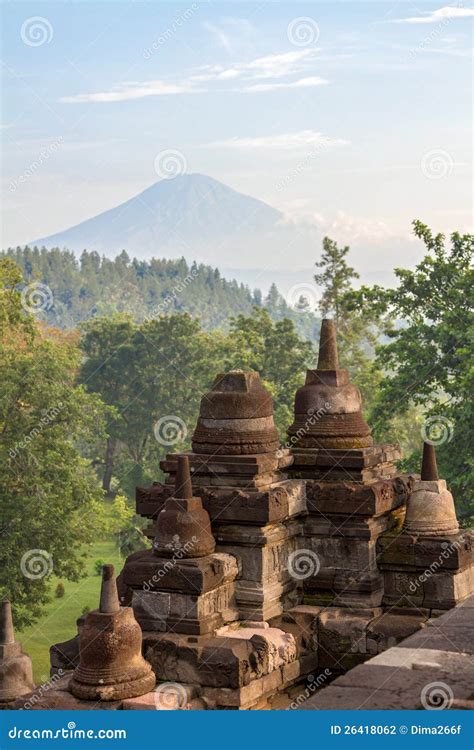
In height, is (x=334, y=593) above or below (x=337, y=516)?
below

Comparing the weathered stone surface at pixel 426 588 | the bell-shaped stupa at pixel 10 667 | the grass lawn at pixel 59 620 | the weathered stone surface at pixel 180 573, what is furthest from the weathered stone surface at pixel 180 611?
the grass lawn at pixel 59 620

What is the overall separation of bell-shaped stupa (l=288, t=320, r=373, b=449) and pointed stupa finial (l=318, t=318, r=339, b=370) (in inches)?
0.4

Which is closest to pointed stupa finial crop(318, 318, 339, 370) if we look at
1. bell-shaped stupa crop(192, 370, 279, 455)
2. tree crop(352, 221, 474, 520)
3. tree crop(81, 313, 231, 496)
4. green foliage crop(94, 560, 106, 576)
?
bell-shaped stupa crop(192, 370, 279, 455)

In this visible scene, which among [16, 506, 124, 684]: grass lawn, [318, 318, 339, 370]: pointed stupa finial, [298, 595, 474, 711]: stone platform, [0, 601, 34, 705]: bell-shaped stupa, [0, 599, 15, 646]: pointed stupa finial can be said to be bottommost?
[16, 506, 124, 684]: grass lawn

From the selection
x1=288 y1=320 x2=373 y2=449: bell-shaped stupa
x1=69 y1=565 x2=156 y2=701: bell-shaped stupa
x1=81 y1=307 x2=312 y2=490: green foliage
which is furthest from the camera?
x1=81 y1=307 x2=312 y2=490: green foliage

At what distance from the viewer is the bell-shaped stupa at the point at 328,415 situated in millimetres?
11469

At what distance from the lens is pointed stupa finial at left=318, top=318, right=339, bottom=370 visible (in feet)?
39.1

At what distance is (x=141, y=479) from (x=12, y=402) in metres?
22.1

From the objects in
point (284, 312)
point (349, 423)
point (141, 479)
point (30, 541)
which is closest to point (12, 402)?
point (30, 541)

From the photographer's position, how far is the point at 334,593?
1097 centimetres

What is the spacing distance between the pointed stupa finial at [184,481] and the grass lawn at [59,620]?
15624mm

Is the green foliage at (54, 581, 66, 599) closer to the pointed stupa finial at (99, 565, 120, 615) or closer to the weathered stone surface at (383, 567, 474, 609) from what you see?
the weathered stone surface at (383, 567, 474, 609)

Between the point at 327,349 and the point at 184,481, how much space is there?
103 inches

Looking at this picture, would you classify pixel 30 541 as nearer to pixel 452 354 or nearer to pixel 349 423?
pixel 452 354
